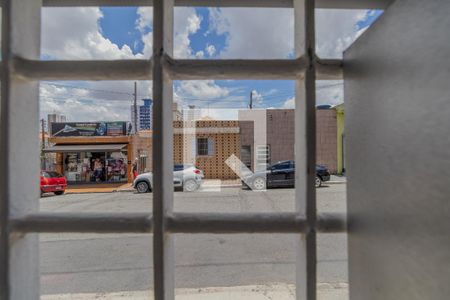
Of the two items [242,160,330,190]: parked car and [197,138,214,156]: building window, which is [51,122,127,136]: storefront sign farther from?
[242,160,330,190]: parked car

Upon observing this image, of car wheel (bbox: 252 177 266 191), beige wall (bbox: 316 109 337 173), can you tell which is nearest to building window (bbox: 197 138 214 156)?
car wheel (bbox: 252 177 266 191)

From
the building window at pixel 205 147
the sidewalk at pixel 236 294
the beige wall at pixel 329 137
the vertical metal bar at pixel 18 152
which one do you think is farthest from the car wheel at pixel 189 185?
the vertical metal bar at pixel 18 152

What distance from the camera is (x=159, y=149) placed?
29.6 inches

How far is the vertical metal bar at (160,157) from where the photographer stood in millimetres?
754

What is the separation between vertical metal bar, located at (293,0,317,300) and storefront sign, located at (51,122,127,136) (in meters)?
17.1

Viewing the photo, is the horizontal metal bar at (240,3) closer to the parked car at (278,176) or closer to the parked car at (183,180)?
the parked car at (183,180)

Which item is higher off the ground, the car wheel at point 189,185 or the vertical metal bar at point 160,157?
the vertical metal bar at point 160,157

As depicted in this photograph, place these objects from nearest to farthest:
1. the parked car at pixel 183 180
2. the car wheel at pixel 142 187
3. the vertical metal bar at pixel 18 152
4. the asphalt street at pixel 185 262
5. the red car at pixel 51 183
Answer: the vertical metal bar at pixel 18 152
the asphalt street at pixel 185 262
the red car at pixel 51 183
the parked car at pixel 183 180
the car wheel at pixel 142 187

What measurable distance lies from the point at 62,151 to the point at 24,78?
16697 mm

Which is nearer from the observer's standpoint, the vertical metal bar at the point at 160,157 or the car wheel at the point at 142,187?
the vertical metal bar at the point at 160,157

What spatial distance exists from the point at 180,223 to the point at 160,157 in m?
0.20

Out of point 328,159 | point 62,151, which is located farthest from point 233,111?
point 62,151

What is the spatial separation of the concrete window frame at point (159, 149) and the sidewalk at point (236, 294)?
2153 mm

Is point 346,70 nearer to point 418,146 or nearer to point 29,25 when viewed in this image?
point 418,146
